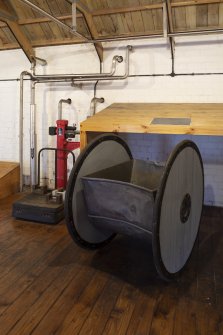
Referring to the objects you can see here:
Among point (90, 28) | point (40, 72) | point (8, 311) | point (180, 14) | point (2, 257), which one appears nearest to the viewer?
point (8, 311)

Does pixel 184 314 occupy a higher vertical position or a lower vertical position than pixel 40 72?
lower

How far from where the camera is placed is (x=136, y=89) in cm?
425

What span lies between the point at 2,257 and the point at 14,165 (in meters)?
2.32

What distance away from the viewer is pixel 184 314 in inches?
74.4

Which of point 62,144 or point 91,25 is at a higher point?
point 91,25

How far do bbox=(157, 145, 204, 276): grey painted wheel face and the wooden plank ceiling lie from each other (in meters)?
2.27

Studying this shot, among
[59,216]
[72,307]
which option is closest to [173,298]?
[72,307]

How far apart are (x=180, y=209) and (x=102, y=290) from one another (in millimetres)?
814

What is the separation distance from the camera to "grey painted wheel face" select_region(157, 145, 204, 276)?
1.90m

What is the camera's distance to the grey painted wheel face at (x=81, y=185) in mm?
2250

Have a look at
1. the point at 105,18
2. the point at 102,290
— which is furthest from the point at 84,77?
the point at 102,290

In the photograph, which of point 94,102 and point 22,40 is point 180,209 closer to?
point 94,102

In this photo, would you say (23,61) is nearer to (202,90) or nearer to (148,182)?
(202,90)

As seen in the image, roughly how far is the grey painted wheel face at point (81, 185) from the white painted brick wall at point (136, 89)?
1731mm
